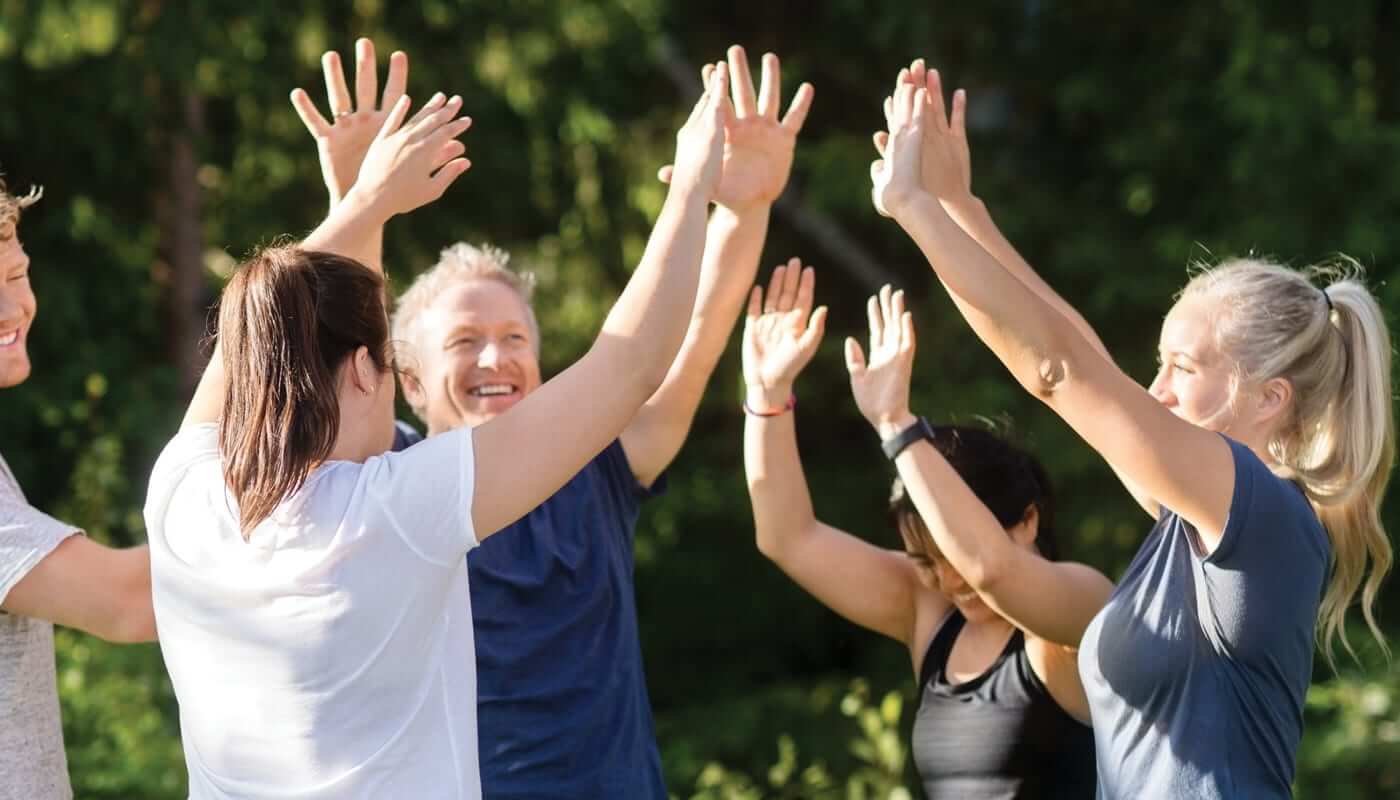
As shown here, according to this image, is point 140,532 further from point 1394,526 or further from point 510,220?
point 1394,526

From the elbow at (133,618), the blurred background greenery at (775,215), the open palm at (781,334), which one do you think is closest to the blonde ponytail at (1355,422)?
the open palm at (781,334)

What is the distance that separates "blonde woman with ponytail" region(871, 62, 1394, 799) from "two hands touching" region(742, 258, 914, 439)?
441 millimetres

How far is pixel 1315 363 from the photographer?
2.43m

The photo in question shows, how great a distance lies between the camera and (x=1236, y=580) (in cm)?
220

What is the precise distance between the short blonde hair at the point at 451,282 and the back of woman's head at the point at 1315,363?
4.37ft

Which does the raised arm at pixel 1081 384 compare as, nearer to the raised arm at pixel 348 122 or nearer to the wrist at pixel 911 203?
the wrist at pixel 911 203

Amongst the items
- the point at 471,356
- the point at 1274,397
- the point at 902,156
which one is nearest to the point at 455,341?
Answer: the point at 471,356

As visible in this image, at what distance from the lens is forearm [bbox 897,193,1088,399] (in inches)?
84.7

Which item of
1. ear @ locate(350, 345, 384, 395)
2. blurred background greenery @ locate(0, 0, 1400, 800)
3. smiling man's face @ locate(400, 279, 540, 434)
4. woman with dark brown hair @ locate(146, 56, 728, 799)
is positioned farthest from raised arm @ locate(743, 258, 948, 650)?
blurred background greenery @ locate(0, 0, 1400, 800)

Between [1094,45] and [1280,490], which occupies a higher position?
[1094,45]

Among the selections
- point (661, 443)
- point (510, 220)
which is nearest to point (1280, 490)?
point (661, 443)

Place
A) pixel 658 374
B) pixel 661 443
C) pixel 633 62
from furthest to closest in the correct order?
pixel 633 62
pixel 661 443
pixel 658 374

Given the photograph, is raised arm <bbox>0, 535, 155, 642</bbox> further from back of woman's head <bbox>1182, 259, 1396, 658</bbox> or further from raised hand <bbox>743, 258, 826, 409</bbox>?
back of woman's head <bbox>1182, 259, 1396, 658</bbox>

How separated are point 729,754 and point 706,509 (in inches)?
44.2
